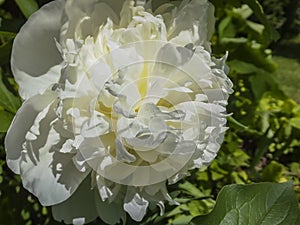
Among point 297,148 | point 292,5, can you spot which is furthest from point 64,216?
point 292,5

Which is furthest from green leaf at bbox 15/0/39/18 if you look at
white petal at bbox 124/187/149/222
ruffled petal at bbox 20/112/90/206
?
white petal at bbox 124/187/149/222

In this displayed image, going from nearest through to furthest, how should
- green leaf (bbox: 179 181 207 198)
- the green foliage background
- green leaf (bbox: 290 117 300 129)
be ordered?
the green foliage background
green leaf (bbox: 179 181 207 198)
green leaf (bbox: 290 117 300 129)

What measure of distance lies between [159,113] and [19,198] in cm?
65

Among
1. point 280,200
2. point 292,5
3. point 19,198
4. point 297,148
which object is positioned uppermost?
point 280,200

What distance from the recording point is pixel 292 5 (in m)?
6.07

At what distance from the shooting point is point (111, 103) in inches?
Answer: 27.9

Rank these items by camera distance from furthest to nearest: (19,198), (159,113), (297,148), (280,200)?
(297,148)
(19,198)
(280,200)
(159,113)

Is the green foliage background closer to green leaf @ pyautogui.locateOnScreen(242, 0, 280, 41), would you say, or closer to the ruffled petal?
green leaf @ pyautogui.locateOnScreen(242, 0, 280, 41)

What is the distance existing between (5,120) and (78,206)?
16cm

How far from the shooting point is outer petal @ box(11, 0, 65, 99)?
2.33 ft

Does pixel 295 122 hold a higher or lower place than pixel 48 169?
lower

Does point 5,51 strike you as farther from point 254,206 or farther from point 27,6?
point 254,206

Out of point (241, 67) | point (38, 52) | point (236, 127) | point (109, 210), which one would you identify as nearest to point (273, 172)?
point (241, 67)

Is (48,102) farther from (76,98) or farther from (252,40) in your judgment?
(252,40)
